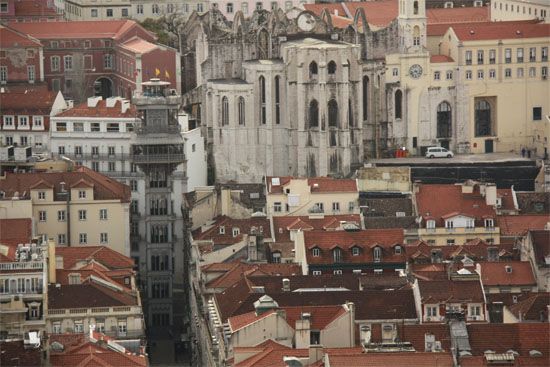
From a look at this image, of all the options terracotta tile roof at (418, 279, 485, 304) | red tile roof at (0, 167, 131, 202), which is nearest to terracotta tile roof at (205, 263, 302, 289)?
terracotta tile roof at (418, 279, 485, 304)

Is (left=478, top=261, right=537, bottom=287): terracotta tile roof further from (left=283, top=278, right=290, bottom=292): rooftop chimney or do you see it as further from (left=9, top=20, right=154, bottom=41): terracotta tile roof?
(left=9, top=20, right=154, bottom=41): terracotta tile roof

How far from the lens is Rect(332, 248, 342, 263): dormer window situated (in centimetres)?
12838

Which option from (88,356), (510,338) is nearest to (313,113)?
(88,356)

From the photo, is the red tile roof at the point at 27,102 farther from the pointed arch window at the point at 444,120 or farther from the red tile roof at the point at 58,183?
the pointed arch window at the point at 444,120

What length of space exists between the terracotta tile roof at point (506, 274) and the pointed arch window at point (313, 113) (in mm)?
49223

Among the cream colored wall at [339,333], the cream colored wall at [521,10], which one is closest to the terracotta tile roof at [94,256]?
the cream colored wall at [339,333]

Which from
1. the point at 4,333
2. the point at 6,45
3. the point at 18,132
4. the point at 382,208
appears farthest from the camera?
the point at 6,45

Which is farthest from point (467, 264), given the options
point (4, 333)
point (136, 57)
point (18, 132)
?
point (136, 57)

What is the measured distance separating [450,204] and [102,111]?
2638 centimetres

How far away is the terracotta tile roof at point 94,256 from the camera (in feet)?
433

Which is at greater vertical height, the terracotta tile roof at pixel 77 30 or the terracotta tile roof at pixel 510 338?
the terracotta tile roof at pixel 77 30

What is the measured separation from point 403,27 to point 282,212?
35.1m

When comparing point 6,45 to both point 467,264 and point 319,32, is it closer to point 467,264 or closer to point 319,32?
point 319,32

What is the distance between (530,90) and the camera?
180000 mm
